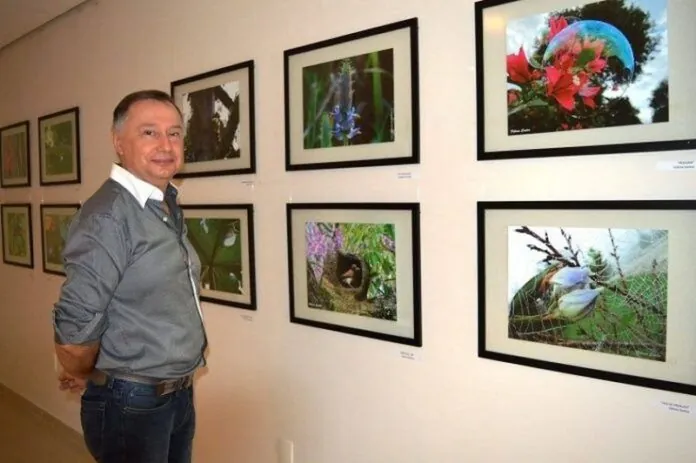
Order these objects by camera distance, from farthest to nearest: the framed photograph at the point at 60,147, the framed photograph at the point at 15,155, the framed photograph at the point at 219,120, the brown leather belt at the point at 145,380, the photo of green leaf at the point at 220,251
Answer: the framed photograph at the point at 15,155 → the framed photograph at the point at 60,147 → the photo of green leaf at the point at 220,251 → the framed photograph at the point at 219,120 → the brown leather belt at the point at 145,380


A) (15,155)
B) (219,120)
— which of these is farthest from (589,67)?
(15,155)

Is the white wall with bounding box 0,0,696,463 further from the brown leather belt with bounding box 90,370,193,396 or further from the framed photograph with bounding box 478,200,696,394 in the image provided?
the brown leather belt with bounding box 90,370,193,396

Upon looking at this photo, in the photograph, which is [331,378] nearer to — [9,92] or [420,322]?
[420,322]

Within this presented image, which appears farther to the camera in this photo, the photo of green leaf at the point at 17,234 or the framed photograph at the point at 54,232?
the photo of green leaf at the point at 17,234

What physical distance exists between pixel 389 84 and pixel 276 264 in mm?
870

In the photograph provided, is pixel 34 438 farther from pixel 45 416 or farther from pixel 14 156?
pixel 14 156

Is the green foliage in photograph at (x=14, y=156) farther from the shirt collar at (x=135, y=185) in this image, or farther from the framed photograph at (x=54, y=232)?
the shirt collar at (x=135, y=185)

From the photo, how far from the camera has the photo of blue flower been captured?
A: 1786mm

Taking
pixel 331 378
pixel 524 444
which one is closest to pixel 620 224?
pixel 524 444

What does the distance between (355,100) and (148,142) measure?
702mm

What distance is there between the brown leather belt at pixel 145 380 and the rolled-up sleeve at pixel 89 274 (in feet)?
0.46

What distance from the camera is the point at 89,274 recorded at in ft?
4.59

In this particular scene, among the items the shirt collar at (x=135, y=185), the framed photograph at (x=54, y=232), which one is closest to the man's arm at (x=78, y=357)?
the shirt collar at (x=135, y=185)

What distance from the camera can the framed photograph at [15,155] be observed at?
3.73 metres
